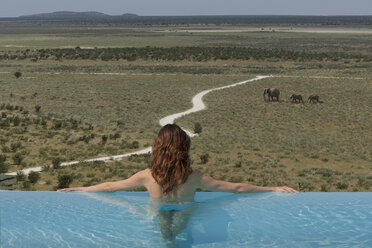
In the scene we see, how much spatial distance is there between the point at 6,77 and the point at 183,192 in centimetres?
4822

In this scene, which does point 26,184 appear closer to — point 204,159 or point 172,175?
point 204,159

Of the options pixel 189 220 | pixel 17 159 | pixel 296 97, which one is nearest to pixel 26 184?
pixel 17 159

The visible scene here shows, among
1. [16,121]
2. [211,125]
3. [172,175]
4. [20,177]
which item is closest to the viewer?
[172,175]

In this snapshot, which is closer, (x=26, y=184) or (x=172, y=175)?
(x=172, y=175)

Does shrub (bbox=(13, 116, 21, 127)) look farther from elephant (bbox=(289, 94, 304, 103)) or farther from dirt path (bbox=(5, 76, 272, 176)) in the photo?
elephant (bbox=(289, 94, 304, 103))

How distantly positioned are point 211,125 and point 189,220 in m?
17.5

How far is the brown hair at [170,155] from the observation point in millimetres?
7039

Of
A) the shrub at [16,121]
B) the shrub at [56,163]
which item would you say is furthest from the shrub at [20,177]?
the shrub at [16,121]

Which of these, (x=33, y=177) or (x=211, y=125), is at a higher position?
(x=33, y=177)

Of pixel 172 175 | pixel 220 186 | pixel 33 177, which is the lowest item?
pixel 33 177

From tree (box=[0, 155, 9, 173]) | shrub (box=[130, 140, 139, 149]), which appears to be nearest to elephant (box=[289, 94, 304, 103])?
shrub (box=[130, 140, 139, 149])

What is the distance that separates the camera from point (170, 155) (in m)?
7.10

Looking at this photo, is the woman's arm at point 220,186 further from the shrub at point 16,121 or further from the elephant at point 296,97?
the elephant at point 296,97

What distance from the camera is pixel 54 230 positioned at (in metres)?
9.84
